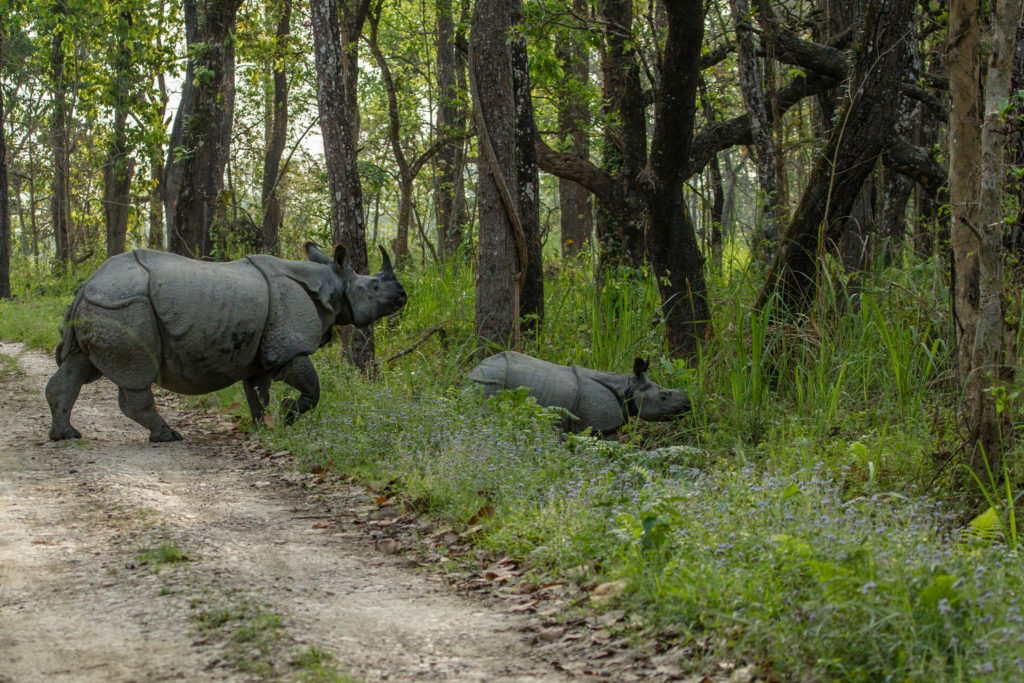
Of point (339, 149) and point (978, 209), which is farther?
point (339, 149)

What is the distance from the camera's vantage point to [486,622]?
412cm

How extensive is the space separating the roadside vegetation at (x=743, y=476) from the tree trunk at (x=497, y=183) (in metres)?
0.55

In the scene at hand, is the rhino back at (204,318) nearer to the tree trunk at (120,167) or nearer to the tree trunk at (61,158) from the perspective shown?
the tree trunk at (120,167)

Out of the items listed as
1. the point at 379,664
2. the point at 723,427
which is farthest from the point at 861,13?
the point at 379,664

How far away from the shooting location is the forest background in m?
3.73

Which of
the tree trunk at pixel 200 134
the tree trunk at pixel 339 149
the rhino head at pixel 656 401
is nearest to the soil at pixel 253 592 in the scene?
the rhino head at pixel 656 401

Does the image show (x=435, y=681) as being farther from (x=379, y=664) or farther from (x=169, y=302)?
(x=169, y=302)

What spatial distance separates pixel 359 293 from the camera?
9156mm

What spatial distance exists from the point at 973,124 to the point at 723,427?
2984 mm

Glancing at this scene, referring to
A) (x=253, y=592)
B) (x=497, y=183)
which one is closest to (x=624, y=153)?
(x=497, y=183)

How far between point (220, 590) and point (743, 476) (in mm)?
2625

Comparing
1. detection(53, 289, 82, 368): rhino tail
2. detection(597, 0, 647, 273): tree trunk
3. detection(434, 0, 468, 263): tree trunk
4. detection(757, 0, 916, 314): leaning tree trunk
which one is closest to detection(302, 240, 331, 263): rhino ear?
detection(53, 289, 82, 368): rhino tail

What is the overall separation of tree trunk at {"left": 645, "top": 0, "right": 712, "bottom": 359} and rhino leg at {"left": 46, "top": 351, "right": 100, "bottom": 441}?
5154mm

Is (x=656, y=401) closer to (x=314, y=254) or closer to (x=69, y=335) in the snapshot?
(x=314, y=254)
